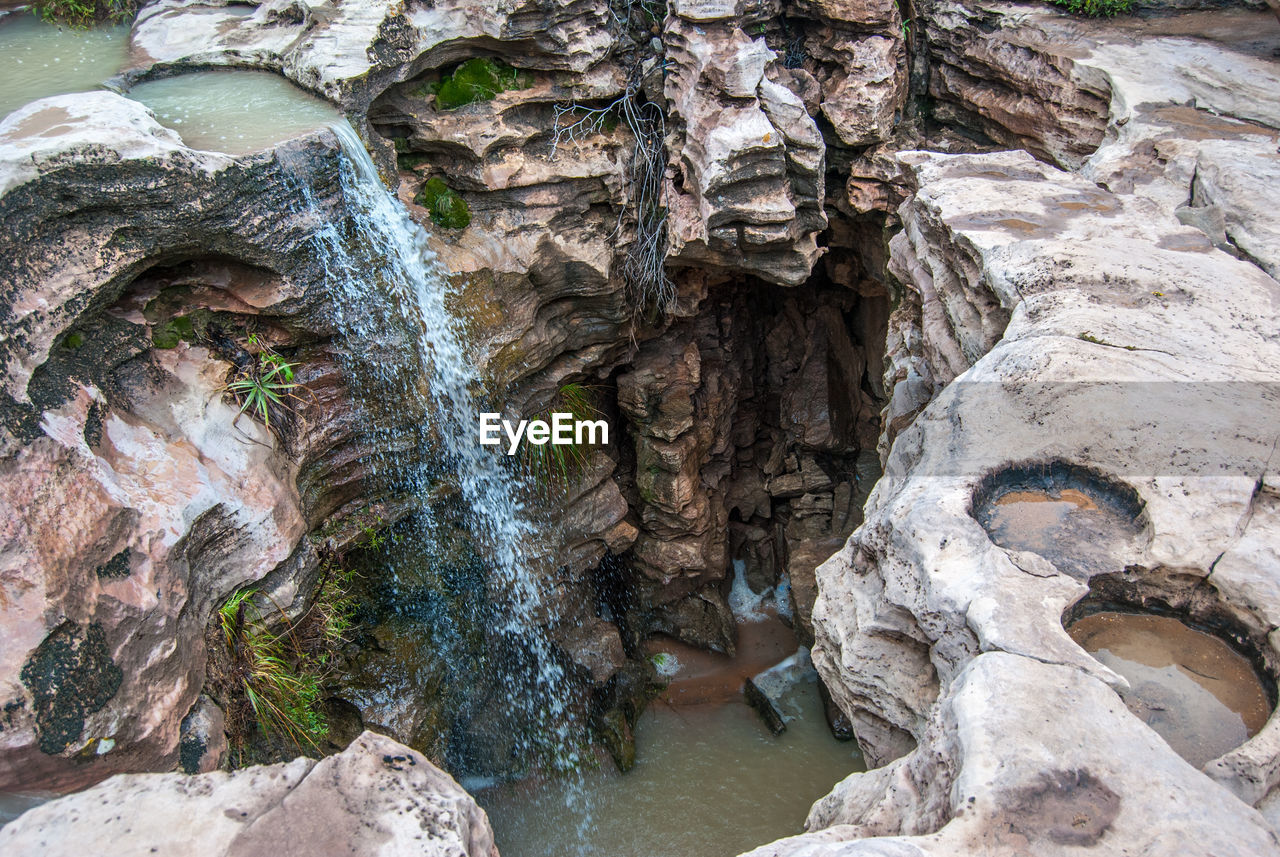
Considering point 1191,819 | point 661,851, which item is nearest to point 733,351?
point 661,851

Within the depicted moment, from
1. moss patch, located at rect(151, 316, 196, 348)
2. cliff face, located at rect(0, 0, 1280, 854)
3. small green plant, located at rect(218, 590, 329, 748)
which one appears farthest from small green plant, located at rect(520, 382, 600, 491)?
moss patch, located at rect(151, 316, 196, 348)

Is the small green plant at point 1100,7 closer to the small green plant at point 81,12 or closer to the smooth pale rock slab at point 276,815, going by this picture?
the smooth pale rock slab at point 276,815

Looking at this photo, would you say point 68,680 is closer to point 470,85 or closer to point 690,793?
→ point 470,85

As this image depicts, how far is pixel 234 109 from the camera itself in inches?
222

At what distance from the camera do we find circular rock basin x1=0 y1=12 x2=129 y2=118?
5.46 m

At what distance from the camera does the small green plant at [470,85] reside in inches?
246

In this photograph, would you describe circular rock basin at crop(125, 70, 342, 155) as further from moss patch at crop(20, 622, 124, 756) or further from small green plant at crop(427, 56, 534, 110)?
moss patch at crop(20, 622, 124, 756)

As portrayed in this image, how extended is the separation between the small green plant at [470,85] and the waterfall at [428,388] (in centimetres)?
88

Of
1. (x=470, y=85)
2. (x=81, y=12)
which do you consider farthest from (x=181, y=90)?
(x=470, y=85)

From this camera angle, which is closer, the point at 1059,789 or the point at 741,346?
the point at 1059,789

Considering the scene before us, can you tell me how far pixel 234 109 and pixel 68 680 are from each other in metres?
3.93

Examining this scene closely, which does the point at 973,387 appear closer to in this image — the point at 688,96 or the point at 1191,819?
the point at 1191,819

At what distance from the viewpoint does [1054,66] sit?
6.66m

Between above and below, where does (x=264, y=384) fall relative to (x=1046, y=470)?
below
